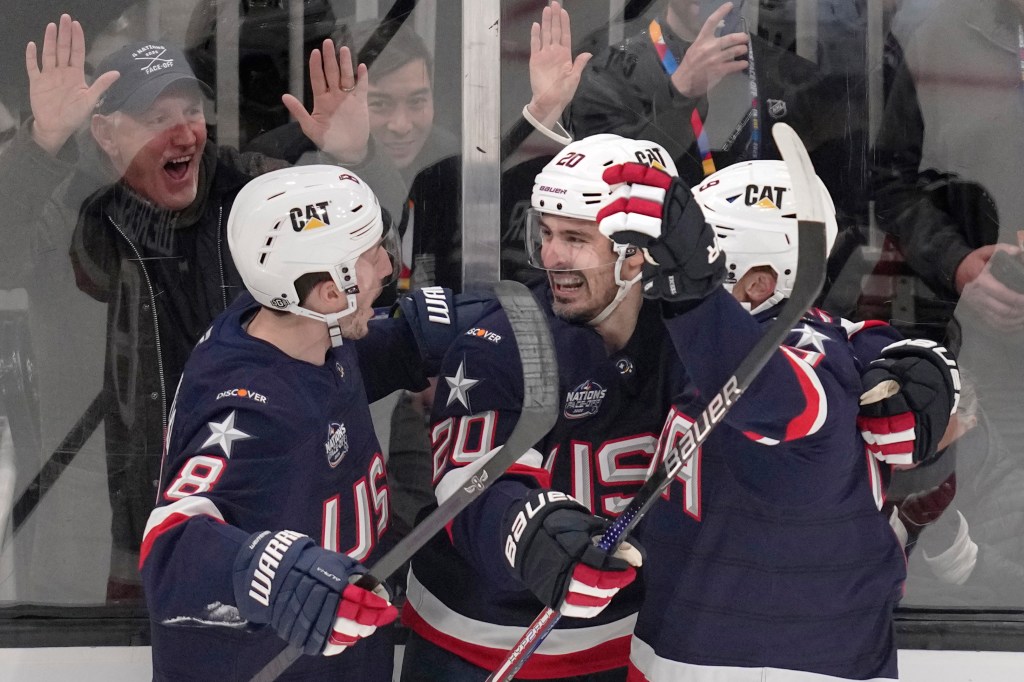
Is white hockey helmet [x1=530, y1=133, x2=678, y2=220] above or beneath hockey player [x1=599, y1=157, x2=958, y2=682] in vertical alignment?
above

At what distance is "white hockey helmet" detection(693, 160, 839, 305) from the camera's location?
1.85 metres

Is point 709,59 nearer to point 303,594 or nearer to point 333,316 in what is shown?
point 333,316

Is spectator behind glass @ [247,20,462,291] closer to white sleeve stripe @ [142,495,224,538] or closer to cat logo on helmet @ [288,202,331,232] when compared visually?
cat logo on helmet @ [288,202,331,232]

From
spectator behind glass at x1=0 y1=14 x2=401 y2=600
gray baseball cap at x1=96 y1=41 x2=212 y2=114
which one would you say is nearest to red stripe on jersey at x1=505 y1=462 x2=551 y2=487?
spectator behind glass at x1=0 y1=14 x2=401 y2=600

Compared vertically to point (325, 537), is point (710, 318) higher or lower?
higher

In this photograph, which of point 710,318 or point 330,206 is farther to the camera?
point 330,206

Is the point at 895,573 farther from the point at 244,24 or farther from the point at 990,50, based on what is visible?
the point at 244,24

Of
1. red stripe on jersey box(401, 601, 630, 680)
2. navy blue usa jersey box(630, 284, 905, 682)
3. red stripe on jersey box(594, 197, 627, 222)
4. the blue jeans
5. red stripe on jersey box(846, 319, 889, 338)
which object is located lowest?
the blue jeans

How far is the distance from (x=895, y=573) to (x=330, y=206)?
1.12m

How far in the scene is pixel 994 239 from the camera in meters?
2.48

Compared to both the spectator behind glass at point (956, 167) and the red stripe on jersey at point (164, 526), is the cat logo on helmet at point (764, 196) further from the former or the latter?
the red stripe on jersey at point (164, 526)

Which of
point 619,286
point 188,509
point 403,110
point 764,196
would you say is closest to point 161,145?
point 403,110

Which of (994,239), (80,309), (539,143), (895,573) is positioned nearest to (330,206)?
(539,143)

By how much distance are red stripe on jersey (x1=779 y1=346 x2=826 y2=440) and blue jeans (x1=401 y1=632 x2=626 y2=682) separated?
0.74 metres
